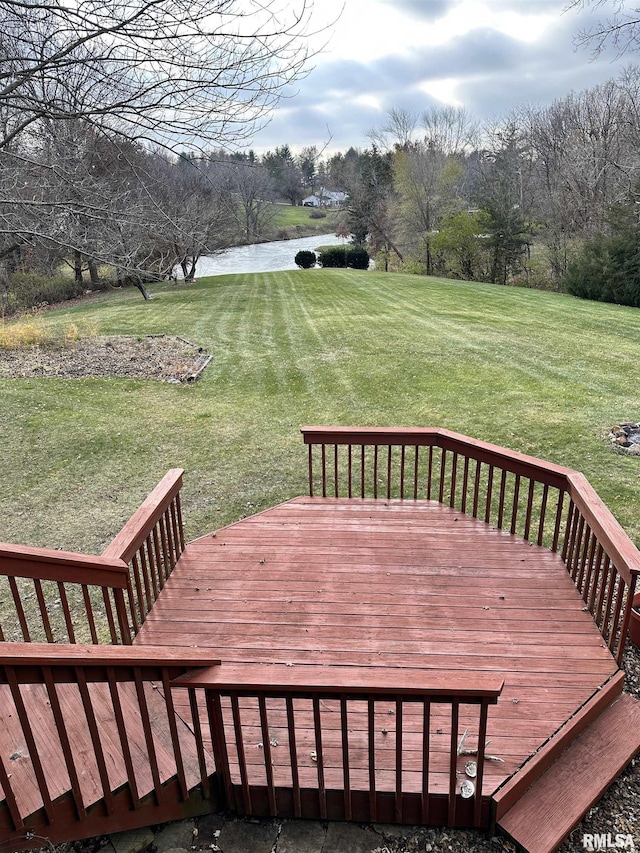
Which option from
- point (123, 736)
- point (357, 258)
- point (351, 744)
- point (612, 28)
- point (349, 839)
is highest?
point (612, 28)

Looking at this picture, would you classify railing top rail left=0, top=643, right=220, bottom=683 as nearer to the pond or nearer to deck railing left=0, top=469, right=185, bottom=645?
deck railing left=0, top=469, right=185, bottom=645

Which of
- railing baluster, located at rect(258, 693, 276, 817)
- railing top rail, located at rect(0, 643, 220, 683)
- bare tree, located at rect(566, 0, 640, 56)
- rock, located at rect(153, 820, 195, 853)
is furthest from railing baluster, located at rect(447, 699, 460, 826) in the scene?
bare tree, located at rect(566, 0, 640, 56)

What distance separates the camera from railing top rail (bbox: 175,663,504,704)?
1967mm

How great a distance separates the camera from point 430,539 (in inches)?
175

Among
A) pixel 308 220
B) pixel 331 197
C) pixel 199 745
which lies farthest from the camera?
pixel 308 220

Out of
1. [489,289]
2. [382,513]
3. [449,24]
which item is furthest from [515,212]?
[382,513]

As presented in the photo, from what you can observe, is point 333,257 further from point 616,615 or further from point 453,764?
point 453,764

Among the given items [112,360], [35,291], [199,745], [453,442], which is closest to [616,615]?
[453,442]

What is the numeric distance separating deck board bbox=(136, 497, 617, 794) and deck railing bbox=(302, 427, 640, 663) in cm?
18

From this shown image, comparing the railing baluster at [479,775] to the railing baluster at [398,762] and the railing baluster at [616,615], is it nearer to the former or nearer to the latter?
the railing baluster at [398,762]

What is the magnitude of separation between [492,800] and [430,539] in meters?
2.30

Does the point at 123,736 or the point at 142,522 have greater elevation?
the point at 142,522

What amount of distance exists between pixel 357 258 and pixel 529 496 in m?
32.3

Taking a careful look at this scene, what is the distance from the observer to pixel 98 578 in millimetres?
2924
